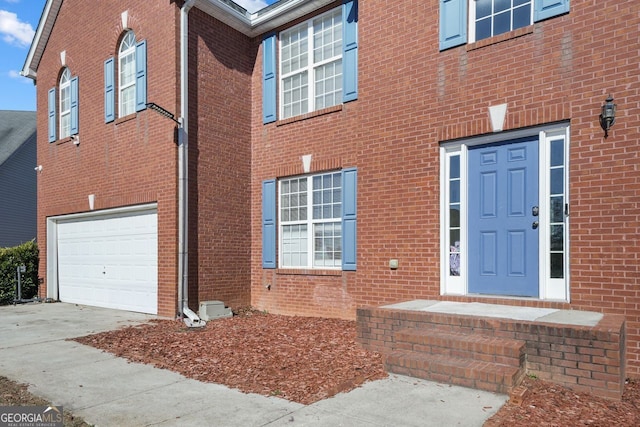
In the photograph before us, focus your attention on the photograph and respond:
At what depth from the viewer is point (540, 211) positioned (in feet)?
20.1

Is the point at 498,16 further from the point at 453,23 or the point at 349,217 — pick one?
the point at 349,217

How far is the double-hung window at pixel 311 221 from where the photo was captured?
834 centimetres

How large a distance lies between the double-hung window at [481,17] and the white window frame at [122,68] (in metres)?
6.74

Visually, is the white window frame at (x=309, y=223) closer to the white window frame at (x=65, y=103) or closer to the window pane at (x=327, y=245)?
the window pane at (x=327, y=245)

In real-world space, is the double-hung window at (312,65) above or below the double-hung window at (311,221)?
above

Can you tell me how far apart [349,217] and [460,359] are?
3784 millimetres

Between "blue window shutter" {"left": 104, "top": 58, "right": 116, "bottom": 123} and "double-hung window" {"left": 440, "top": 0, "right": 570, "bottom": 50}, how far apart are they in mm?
7372

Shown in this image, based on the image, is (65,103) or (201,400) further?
(65,103)

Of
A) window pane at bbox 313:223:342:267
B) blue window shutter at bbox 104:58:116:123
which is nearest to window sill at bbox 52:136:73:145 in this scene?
blue window shutter at bbox 104:58:116:123

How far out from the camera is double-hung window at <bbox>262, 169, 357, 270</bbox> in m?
8.34

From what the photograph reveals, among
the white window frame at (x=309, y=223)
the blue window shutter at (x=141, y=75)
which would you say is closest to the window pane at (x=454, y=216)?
the white window frame at (x=309, y=223)

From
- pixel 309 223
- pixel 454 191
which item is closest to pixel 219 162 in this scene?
pixel 309 223

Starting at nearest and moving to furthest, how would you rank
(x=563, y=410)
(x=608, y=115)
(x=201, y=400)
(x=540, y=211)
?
1. (x=563, y=410)
2. (x=201, y=400)
3. (x=608, y=115)
4. (x=540, y=211)

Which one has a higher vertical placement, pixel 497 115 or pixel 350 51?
pixel 350 51
